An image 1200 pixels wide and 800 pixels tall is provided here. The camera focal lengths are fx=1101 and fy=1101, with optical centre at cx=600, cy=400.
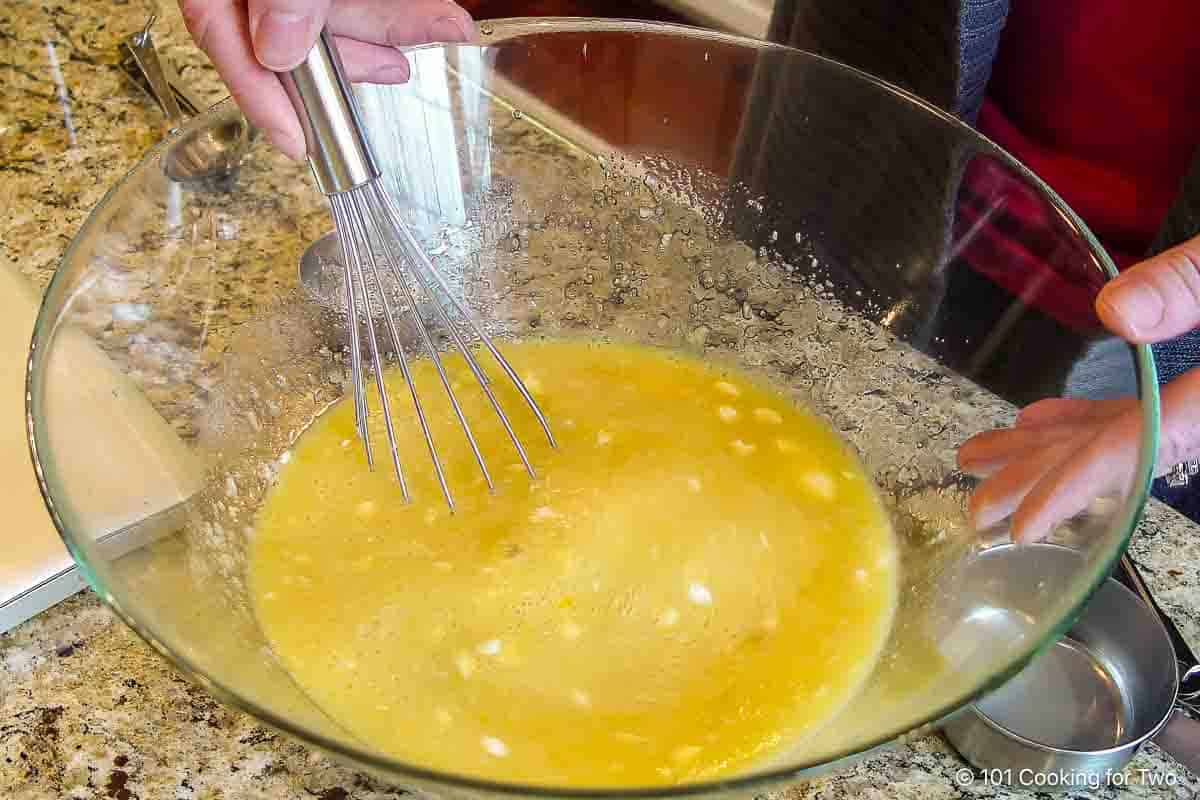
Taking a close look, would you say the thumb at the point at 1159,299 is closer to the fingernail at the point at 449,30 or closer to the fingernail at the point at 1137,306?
the fingernail at the point at 1137,306

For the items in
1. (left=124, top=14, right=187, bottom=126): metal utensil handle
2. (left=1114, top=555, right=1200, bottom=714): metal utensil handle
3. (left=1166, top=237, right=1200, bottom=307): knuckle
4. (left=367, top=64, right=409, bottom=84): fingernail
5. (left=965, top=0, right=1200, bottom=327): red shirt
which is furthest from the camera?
(left=124, top=14, right=187, bottom=126): metal utensil handle

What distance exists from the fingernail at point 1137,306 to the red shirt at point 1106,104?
1.71 feet

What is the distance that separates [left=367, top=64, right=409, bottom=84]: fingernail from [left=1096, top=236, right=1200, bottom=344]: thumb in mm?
622

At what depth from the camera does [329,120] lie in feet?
2.49

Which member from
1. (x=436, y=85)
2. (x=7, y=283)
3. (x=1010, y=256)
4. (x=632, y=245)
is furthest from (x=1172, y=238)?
(x=7, y=283)

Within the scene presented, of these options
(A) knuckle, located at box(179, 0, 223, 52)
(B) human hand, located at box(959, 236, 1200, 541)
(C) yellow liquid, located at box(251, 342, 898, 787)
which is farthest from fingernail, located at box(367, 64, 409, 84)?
(B) human hand, located at box(959, 236, 1200, 541)

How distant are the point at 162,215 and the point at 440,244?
293 millimetres

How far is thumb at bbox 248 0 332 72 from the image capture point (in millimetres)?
708

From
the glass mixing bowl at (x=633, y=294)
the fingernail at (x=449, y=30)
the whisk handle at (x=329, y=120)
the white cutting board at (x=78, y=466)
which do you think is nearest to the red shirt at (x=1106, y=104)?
the glass mixing bowl at (x=633, y=294)

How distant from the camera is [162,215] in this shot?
901 millimetres

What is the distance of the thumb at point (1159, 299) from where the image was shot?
68 centimetres

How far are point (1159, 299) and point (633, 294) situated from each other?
55 centimetres

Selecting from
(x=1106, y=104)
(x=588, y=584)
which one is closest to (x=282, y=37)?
(x=588, y=584)

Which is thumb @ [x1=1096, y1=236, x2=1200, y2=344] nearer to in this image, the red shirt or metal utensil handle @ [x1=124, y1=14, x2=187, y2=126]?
the red shirt
